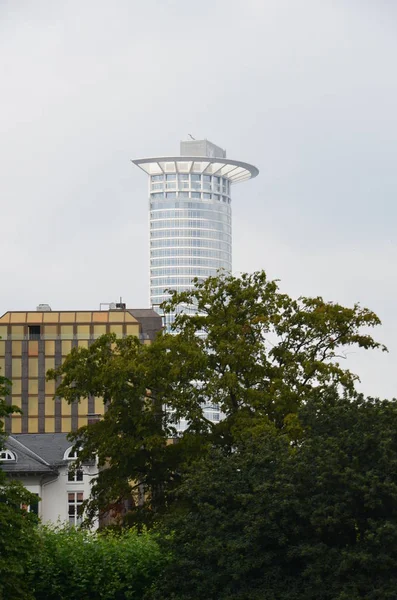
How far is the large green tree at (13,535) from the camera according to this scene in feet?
128

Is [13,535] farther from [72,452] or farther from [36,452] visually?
[36,452]

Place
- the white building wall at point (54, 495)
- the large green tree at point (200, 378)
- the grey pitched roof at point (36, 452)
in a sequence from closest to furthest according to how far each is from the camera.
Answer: the large green tree at point (200, 378) → the grey pitched roof at point (36, 452) → the white building wall at point (54, 495)

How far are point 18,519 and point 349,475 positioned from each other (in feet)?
32.9

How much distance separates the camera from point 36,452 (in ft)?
331

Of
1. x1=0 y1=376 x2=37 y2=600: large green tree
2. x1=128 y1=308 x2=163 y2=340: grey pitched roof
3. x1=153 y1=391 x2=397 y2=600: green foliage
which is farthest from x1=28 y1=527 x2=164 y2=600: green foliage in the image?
x1=128 y1=308 x2=163 y2=340: grey pitched roof

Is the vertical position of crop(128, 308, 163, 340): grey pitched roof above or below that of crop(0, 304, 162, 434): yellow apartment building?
above

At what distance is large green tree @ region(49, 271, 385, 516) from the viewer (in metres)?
55.3

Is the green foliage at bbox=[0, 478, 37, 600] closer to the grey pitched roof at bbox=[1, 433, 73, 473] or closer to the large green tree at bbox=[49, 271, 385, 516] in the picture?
the large green tree at bbox=[49, 271, 385, 516]

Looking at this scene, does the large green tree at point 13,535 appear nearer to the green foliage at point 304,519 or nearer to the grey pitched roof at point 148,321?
the green foliage at point 304,519

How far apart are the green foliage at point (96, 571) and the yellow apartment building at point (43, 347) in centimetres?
12129

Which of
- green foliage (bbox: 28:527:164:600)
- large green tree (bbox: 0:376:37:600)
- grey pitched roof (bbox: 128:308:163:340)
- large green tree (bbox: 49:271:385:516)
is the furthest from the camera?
grey pitched roof (bbox: 128:308:163:340)

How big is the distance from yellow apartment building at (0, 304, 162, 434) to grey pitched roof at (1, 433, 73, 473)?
58.7m

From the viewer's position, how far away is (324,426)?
40281 mm

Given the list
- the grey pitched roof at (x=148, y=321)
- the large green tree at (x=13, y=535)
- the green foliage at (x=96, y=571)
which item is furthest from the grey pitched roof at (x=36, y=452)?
the grey pitched roof at (x=148, y=321)
